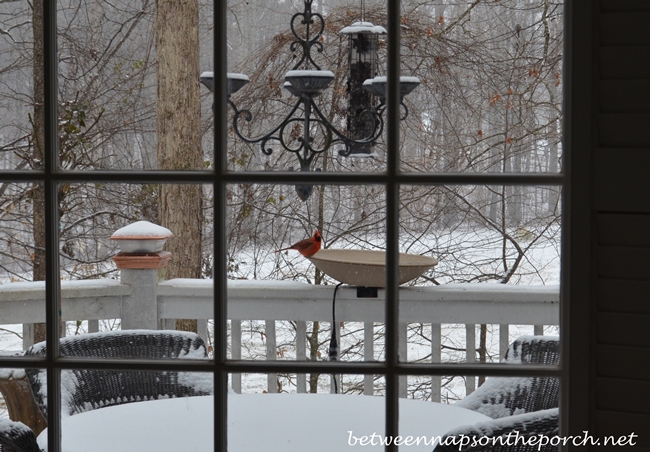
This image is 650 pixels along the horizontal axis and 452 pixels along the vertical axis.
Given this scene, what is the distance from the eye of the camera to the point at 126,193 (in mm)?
2742

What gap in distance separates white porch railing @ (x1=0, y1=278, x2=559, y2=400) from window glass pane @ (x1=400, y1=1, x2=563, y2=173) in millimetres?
657

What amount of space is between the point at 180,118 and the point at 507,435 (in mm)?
1849

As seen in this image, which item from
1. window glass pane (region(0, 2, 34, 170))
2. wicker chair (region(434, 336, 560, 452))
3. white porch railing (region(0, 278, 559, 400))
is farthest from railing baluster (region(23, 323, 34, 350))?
wicker chair (region(434, 336, 560, 452))

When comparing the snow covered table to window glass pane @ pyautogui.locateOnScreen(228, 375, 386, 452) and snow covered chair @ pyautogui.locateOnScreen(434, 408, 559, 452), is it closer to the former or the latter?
window glass pane @ pyautogui.locateOnScreen(228, 375, 386, 452)

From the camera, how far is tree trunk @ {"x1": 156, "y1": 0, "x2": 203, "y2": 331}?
246 centimetres

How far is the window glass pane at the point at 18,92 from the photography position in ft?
7.59

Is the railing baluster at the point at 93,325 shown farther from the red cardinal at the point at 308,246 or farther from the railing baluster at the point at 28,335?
the red cardinal at the point at 308,246

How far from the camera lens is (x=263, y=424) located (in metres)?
1.46

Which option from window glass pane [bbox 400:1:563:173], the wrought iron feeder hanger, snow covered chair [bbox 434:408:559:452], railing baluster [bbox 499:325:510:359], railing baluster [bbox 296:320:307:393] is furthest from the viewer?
window glass pane [bbox 400:1:563:173]

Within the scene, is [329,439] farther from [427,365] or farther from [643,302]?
[643,302]

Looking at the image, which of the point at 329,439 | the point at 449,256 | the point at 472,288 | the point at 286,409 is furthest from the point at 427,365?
the point at 449,256

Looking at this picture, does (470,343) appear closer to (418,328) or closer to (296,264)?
(418,328)

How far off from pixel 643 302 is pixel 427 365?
27 cm

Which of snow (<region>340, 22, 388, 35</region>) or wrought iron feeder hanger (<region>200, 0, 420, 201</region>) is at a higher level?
snow (<region>340, 22, 388, 35</region>)
